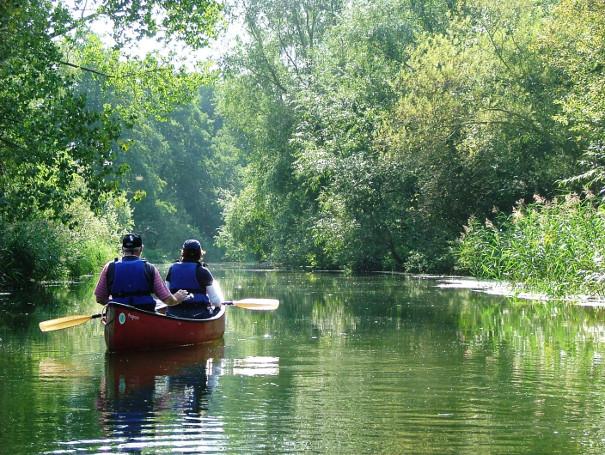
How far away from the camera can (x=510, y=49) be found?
114 ft

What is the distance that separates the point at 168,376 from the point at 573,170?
23.4m

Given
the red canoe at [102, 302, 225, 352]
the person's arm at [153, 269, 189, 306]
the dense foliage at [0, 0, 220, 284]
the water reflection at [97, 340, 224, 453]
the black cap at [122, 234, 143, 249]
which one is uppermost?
the dense foliage at [0, 0, 220, 284]

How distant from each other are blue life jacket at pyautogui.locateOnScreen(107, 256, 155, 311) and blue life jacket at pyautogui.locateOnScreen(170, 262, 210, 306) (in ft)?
3.90

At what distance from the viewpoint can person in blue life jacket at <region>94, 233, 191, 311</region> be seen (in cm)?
1305

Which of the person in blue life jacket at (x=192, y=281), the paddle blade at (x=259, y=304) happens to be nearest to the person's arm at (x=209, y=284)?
the person in blue life jacket at (x=192, y=281)

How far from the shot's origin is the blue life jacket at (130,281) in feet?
42.9

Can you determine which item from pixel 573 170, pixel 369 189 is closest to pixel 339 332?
pixel 573 170

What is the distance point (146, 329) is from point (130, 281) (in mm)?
597

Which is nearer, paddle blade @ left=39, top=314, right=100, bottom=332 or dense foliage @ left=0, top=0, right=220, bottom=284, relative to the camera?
paddle blade @ left=39, top=314, right=100, bottom=332

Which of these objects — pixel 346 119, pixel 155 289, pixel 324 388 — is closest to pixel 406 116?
pixel 346 119

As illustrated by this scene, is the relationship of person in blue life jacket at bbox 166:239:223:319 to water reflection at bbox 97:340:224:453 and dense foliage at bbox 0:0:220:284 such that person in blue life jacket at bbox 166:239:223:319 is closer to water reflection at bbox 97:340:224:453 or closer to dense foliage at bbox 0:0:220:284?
water reflection at bbox 97:340:224:453

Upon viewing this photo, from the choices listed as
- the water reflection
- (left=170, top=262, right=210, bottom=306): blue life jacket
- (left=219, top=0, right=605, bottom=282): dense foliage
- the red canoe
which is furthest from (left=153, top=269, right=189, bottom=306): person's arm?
(left=219, top=0, right=605, bottom=282): dense foliage

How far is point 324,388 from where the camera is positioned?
400 inches

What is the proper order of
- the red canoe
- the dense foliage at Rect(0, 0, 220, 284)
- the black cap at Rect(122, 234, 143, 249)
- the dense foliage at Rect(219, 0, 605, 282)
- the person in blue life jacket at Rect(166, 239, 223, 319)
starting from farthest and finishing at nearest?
the dense foliage at Rect(219, 0, 605, 282) → the dense foliage at Rect(0, 0, 220, 284) → the person in blue life jacket at Rect(166, 239, 223, 319) → the black cap at Rect(122, 234, 143, 249) → the red canoe
